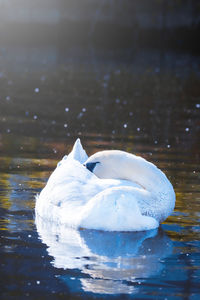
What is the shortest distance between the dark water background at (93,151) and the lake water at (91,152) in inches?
0.5

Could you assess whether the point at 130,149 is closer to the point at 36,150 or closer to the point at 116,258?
the point at 36,150

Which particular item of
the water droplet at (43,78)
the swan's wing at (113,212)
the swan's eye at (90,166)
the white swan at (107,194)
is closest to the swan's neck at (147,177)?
the white swan at (107,194)

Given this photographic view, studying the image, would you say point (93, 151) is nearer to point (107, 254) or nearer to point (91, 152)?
point (91, 152)

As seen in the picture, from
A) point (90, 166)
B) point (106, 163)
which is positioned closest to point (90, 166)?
point (90, 166)

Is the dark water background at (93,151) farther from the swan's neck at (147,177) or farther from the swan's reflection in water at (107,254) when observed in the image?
the swan's neck at (147,177)

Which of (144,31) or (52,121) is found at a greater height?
(144,31)

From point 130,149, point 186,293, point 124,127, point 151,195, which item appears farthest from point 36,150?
point 186,293

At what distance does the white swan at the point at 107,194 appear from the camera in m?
7.32

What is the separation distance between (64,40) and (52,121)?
41232mm

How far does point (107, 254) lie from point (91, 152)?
17.6 feet

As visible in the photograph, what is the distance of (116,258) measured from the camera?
686cm

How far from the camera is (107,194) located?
7.29 meters

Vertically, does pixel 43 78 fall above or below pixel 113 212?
above

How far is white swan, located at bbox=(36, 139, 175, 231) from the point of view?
288 inches
